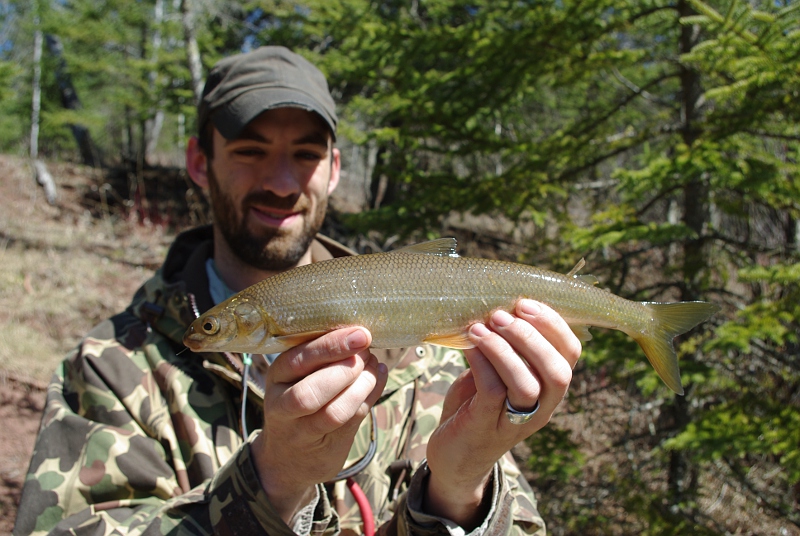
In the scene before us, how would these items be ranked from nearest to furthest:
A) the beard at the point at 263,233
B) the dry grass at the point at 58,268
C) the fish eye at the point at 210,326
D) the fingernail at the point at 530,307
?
the fingernail at the point at 530,307 < the fish eye at the point at 210,326 < the beard at the point at 263,233 < the dry grass at the point at 58,268

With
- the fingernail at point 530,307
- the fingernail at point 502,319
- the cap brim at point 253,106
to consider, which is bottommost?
the fingernail at point 502,319

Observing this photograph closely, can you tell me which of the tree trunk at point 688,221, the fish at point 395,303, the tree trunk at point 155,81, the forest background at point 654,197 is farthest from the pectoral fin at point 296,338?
the tree trunk at point 155,81

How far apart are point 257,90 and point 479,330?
1988 mm

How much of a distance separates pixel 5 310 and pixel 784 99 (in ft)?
36.4

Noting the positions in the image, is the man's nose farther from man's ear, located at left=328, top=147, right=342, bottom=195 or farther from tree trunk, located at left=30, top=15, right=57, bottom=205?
tree trunk, located at left=30, top=15, right=57, bottom=205

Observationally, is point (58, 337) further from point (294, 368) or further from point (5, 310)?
point (294, 368)

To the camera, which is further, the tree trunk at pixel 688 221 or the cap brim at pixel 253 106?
the tree trunk at pixel 688 221

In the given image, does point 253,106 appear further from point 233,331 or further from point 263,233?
point 233,331

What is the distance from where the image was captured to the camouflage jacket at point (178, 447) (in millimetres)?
2291

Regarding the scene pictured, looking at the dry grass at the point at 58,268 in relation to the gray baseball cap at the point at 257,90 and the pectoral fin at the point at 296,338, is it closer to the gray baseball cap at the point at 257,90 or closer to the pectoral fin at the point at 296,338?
the gray baseball cap at the point at 257,90

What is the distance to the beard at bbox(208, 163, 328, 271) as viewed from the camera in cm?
317

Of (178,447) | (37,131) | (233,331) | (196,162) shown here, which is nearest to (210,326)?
(233,331)

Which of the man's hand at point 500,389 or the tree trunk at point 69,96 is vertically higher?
the man's hand at point 500,389

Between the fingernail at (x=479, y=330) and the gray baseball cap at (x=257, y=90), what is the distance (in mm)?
1698
